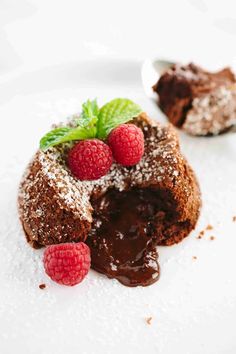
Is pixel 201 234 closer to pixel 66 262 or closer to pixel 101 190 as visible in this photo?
pixel 101 190

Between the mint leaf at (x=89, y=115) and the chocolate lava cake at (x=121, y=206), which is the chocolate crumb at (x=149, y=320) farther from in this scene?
the mint leaf at (x=89, y=115)

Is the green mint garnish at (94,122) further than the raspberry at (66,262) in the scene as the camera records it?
Yes

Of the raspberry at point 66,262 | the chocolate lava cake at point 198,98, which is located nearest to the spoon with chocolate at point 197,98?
the chocolate lava cake at point 198,98

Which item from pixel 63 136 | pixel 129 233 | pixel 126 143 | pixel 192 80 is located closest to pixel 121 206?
pixel 129 233

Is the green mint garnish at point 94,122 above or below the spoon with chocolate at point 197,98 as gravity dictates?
above

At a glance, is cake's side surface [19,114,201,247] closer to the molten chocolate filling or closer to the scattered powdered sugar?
the molten chocolate filling

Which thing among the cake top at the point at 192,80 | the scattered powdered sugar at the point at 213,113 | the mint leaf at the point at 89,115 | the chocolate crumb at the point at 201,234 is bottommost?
the chocolate crumb at the point at 201,234

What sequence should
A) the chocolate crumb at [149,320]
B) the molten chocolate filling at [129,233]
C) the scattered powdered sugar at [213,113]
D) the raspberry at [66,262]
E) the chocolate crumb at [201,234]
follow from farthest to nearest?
the scattered powdered sugar at [213,113] → the chocolate crumb at [201,234] → the molten chocolate filling at [129,233] → the chocolate crumb at [149,320] → the raspberry at [66,262]

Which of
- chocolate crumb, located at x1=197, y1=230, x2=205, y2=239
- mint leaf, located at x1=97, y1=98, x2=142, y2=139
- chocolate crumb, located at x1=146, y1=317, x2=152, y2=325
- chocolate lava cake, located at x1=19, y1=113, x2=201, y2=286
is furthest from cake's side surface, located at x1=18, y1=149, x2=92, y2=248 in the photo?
chocolate crumb, located at x1=197, y1=230, x2=205, y2=239
